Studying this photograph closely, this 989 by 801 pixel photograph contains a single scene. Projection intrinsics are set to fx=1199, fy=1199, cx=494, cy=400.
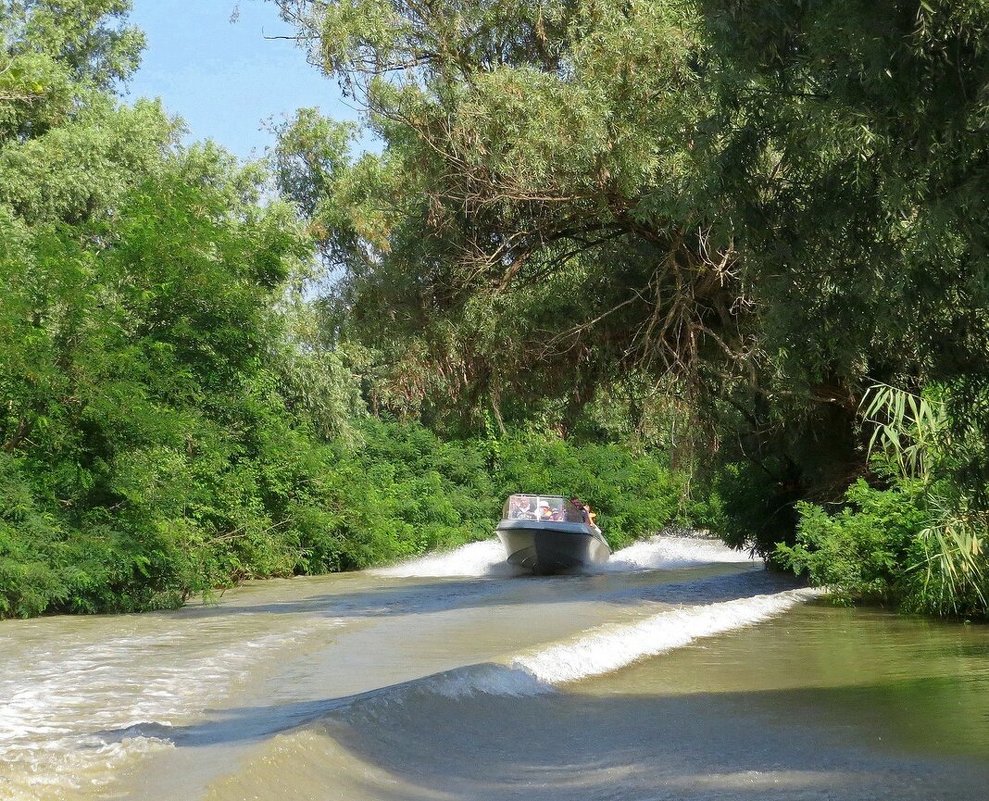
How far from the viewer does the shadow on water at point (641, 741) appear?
6.71 meters

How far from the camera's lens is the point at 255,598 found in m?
22.3

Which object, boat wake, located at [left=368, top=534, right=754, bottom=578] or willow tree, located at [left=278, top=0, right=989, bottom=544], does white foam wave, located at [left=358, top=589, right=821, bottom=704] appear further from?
boat wake, located at [left=368, top=534, right=754, bottom=578]

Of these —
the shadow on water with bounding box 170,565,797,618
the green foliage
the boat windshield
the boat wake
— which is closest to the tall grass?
the green foliage

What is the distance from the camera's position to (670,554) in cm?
3806

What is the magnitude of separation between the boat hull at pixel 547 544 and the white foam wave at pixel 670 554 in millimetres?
1621

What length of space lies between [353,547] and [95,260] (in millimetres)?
13008

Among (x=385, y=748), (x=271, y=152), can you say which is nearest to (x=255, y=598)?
(x=385, y=748)

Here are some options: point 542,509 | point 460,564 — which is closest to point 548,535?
point 542,509

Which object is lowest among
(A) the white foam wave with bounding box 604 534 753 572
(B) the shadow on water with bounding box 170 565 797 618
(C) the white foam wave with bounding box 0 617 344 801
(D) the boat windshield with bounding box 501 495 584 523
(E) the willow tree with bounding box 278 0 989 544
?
(A) the white foam wave with bounding box 604 534 753 572

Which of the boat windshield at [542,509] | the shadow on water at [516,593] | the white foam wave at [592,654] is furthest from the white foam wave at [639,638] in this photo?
the boat windshield at [542,509]

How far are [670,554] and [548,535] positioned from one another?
874 cm

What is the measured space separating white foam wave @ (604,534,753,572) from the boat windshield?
2.02 meters

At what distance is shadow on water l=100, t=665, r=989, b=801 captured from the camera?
6.71 metres

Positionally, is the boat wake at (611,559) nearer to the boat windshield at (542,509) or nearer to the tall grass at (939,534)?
the boat windshield at (542,509)
